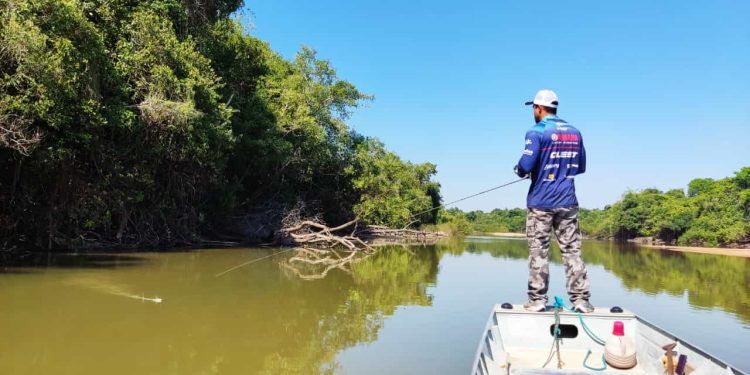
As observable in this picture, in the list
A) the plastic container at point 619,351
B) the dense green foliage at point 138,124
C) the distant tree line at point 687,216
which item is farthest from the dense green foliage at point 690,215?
the plastic container at point 619,351

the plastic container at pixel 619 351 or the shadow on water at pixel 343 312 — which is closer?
the plastic container at pixel 619 351

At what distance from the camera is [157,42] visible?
11.4 m

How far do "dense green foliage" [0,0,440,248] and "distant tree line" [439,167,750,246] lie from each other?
26777 mm

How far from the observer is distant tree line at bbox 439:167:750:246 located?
3091 cm

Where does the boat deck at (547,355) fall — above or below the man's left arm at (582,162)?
below

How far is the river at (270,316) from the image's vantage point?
390cm

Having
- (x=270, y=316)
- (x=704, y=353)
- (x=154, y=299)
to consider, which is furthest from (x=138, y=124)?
(x=704, y=353)

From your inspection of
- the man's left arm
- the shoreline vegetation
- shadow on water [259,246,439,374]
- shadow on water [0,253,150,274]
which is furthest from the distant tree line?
shadow on water [0,253,150,274]

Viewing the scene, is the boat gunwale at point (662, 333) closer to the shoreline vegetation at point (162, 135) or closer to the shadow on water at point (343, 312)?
the shadow on water at point (343, 312)

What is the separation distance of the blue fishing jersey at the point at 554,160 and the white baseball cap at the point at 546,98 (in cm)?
24

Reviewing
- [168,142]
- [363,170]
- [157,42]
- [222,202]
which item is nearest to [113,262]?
[168,142]

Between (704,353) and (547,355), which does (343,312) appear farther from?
(704,353)

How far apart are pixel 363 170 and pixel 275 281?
45.9 ft

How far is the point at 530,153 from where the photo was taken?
408 centimetres
